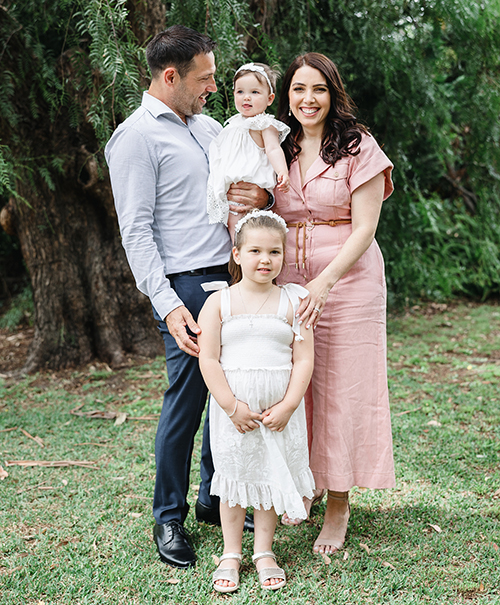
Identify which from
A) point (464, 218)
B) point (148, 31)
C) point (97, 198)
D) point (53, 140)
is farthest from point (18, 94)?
point (464, 218)

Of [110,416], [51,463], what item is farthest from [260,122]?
[110,416]

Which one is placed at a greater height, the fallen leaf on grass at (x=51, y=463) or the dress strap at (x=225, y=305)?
the dress strap at (x=225, y=305)

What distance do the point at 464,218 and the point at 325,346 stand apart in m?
6.24

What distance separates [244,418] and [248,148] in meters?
1.07

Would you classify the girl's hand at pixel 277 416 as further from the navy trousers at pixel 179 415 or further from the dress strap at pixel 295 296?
the navy trousers at pixel 179 415

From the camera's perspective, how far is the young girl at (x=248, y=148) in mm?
2379

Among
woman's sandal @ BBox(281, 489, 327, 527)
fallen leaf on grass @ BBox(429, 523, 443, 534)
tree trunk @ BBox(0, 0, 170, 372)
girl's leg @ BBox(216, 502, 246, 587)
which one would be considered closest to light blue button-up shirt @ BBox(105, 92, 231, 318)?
girl's leg @ BBox(216, 502, 246, 587)

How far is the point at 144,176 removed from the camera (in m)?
2.33

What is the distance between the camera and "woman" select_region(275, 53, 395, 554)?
2.43m

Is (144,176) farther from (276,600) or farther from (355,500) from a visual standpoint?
(355,500)

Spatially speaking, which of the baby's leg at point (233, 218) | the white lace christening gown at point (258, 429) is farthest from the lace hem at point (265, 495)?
the baby's leg at point (233, 218)

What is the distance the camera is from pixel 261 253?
7.32 feet

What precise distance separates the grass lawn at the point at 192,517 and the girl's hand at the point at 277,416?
63cm

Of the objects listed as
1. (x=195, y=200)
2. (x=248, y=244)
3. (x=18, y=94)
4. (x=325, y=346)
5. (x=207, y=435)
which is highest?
(x=18, y=94)
